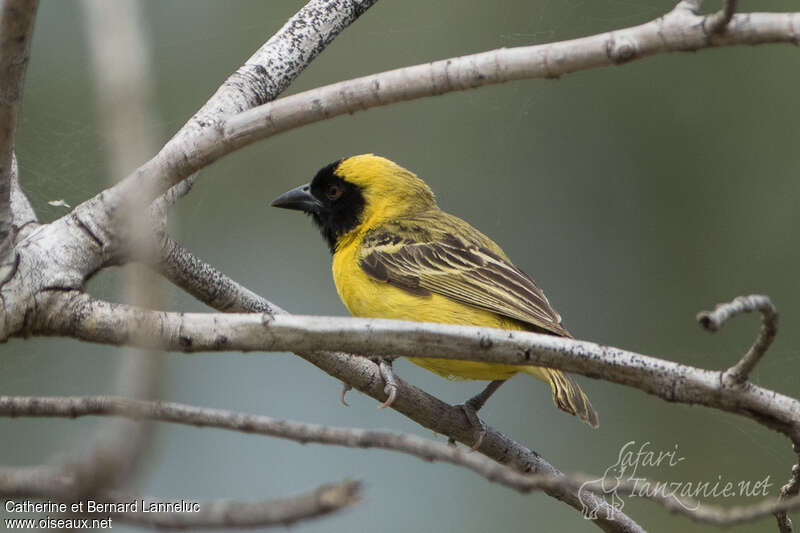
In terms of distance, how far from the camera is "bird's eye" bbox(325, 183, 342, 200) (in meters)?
5.43

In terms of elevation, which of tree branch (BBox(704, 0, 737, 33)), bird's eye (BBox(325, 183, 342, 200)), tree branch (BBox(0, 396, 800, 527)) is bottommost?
tree branch (BBox(0, 396, 800, 527))

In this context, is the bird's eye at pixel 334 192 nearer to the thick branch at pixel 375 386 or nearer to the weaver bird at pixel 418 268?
the weaver bird at pixel 418 268

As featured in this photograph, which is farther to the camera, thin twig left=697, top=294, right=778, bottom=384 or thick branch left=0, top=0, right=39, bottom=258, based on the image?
thick branch left=0, top=0, right=39, bottom=258

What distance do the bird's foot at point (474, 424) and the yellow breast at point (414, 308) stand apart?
0.16 meters

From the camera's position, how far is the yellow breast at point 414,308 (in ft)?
13.3

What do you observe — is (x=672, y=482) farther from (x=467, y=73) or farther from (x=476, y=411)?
(x=467, y=73)

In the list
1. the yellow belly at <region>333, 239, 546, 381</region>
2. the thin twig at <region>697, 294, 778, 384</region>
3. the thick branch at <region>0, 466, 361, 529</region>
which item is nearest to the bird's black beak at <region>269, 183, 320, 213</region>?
the yellow belly at <region>333, 239, 546, 381</region>

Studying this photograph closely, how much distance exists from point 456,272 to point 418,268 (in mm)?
194

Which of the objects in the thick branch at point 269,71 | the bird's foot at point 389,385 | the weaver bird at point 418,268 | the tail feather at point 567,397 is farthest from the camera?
the weaver bird at point 418,268

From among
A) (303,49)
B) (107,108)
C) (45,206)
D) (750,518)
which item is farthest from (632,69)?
(107,108)

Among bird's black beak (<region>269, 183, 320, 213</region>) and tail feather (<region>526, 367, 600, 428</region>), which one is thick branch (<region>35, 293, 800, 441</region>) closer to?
tail feather (<region>526, 367, 600, 428</region>)

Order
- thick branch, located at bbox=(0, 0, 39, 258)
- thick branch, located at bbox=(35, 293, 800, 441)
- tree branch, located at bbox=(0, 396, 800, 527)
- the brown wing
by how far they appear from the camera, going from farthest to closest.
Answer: the brown wing, thick branch, located at bbox=(35, 293, 800, 441), thick branch, located at bbox=(0, 0, 39, 258), tree branch, located at bbox=(0, 396, 800, 527)

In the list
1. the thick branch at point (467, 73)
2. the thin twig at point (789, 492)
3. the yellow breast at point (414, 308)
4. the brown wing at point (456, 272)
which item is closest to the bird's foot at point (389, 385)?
the yellow breast at point (414, 308)

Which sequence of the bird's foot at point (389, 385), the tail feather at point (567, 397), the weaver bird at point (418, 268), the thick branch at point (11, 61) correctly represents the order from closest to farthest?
the thick branch at point (11, 61) < the bird's foot at point (389, 385) < the tail feather at point (567, 397) < the weaver bird at point (418, 268)
